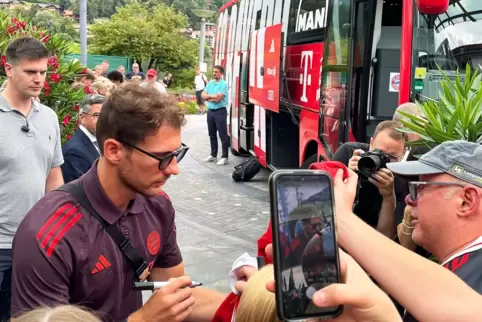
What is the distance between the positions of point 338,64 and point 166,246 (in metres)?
4.71

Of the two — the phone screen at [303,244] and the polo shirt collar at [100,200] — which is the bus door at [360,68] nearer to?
the polo shirt collar at [100,200]

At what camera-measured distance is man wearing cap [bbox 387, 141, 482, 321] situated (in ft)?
6.26

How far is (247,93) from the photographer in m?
11.3

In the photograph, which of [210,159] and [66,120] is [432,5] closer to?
[66,120]

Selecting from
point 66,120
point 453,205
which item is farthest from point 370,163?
point 66,120

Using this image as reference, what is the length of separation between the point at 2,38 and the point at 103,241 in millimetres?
3470

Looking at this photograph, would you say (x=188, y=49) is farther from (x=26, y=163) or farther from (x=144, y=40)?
(x=26, y=163)

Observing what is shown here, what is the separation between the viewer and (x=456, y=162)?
1.95 m

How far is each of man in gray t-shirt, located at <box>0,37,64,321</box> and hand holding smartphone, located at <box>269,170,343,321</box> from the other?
2562mm

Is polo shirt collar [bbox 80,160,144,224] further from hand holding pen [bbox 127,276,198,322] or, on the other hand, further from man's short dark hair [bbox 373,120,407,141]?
man's short dark hair [bbox 373,120,407,141]

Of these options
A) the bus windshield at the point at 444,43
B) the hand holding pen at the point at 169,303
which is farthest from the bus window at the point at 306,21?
the hand holding pen at the point at 169,303

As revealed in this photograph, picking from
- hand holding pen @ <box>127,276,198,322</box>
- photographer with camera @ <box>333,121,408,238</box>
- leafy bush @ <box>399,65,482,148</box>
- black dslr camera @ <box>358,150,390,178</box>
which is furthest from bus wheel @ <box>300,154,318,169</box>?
hand holding pen @ <box>127,276,198,322</box>

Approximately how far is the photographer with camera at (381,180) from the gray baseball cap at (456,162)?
4.27 ft

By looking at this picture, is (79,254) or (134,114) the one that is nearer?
(79,254)
